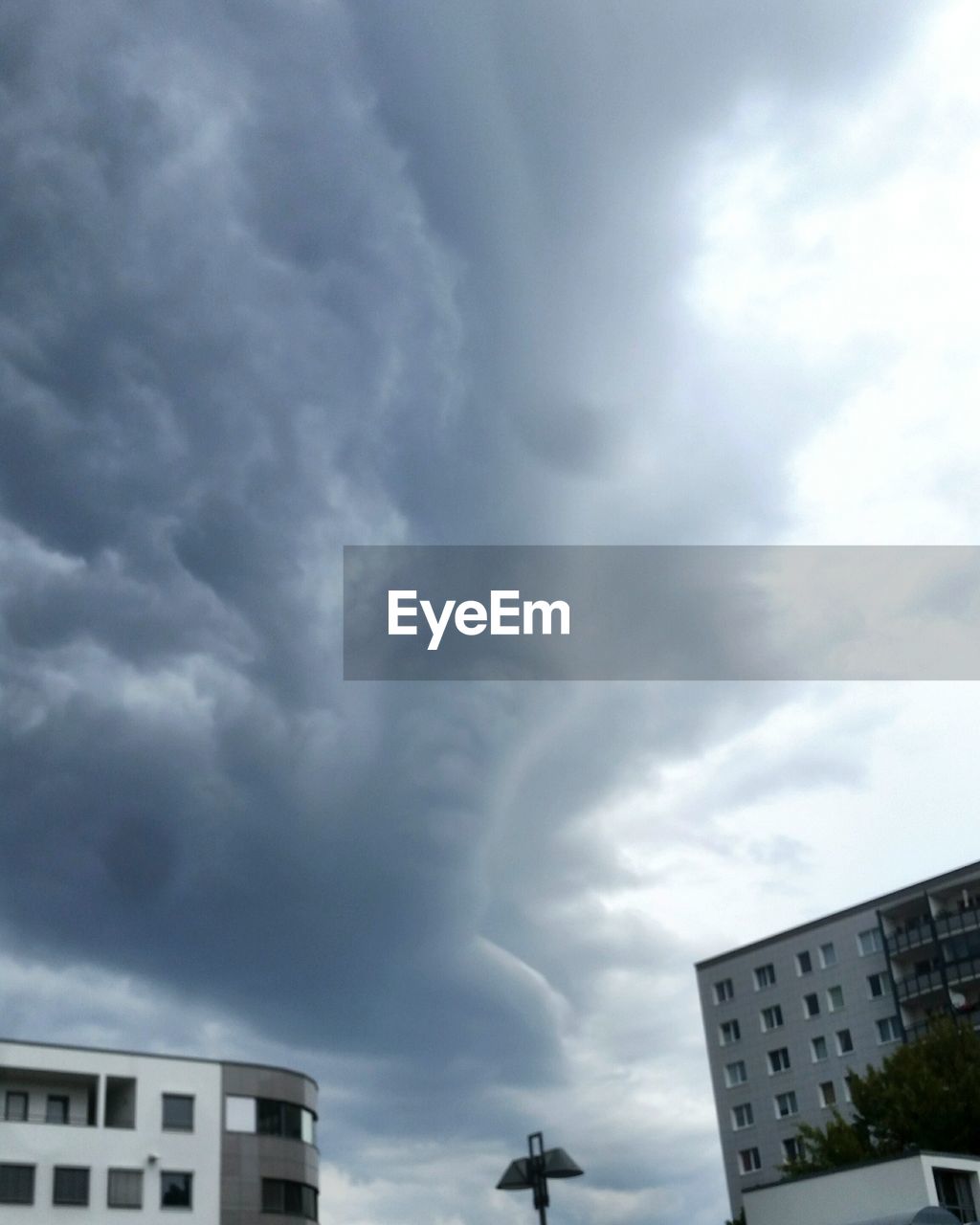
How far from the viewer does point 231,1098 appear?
7681cm

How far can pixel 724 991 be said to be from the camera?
10325cm

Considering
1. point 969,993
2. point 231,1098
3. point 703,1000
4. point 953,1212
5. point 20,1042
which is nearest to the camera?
point 953,1212

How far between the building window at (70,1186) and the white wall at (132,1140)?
0.88 feet

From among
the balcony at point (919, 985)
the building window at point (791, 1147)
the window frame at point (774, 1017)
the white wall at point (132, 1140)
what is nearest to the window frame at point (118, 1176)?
the white wall at point (132, 1140)

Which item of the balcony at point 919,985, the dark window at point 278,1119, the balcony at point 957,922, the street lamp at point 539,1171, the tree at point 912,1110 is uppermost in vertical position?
the balcony at point 957,922

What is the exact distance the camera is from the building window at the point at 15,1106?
71.0 m

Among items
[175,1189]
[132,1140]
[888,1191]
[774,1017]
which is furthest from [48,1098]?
[774,1017]

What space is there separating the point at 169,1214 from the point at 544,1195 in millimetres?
50439

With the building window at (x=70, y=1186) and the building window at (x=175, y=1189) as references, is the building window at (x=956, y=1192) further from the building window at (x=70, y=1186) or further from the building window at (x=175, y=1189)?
the building window at (x=70, y=1186)

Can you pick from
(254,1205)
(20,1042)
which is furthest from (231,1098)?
(20,1042)

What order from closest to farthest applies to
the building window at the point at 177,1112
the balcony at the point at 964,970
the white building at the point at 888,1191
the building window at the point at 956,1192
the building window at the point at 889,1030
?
1. the white building at the point at 888,1191
2. the building window at the point at 956,1192
3. the building window at the point at 177,1112
4. the balcony at the point at 964,970
5. the building window at the point at 889,1030

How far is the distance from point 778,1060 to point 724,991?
7.88 m

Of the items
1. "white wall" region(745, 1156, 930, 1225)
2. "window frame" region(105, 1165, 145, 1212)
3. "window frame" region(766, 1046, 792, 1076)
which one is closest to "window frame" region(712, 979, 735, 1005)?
"window frame" region(766, 1046, 792, 1076)

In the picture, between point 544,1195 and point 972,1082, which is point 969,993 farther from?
point 544,1195
